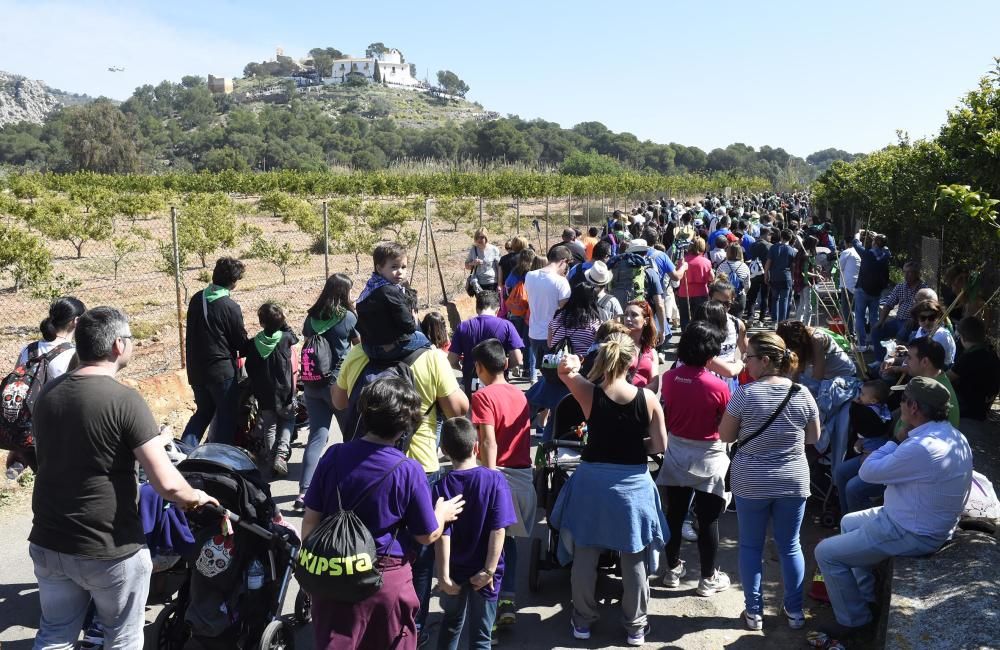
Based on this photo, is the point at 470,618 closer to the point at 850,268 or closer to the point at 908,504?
the point at 908,504

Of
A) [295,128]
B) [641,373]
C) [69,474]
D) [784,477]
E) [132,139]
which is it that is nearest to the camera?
[69,474]

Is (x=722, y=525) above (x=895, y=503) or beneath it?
beneath

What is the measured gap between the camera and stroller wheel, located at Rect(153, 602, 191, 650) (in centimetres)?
395

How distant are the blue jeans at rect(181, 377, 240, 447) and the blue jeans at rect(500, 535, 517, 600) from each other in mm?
2721

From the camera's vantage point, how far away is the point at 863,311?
11.4 metres

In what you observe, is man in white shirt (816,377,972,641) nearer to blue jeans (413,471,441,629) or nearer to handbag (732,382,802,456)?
handbag (732,382,802,456)

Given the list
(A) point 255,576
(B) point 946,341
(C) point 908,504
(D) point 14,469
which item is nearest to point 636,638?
(C) point 908,504

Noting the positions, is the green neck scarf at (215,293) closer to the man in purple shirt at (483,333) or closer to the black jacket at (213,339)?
the black jacket at (213,339)

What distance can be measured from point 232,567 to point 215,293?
275 centimetres

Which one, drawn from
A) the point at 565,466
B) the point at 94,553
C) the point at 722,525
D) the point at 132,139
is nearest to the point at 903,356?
the point at 722,525

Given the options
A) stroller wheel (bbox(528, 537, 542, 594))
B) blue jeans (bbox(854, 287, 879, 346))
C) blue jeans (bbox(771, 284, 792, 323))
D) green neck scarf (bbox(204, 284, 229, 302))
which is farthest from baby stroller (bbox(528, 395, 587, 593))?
blue jeans (bbox(771, 284, 792, 323))

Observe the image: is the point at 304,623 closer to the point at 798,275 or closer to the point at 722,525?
the point at 722,525

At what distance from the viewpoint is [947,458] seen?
13.2 feet

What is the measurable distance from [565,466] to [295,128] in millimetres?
121144
